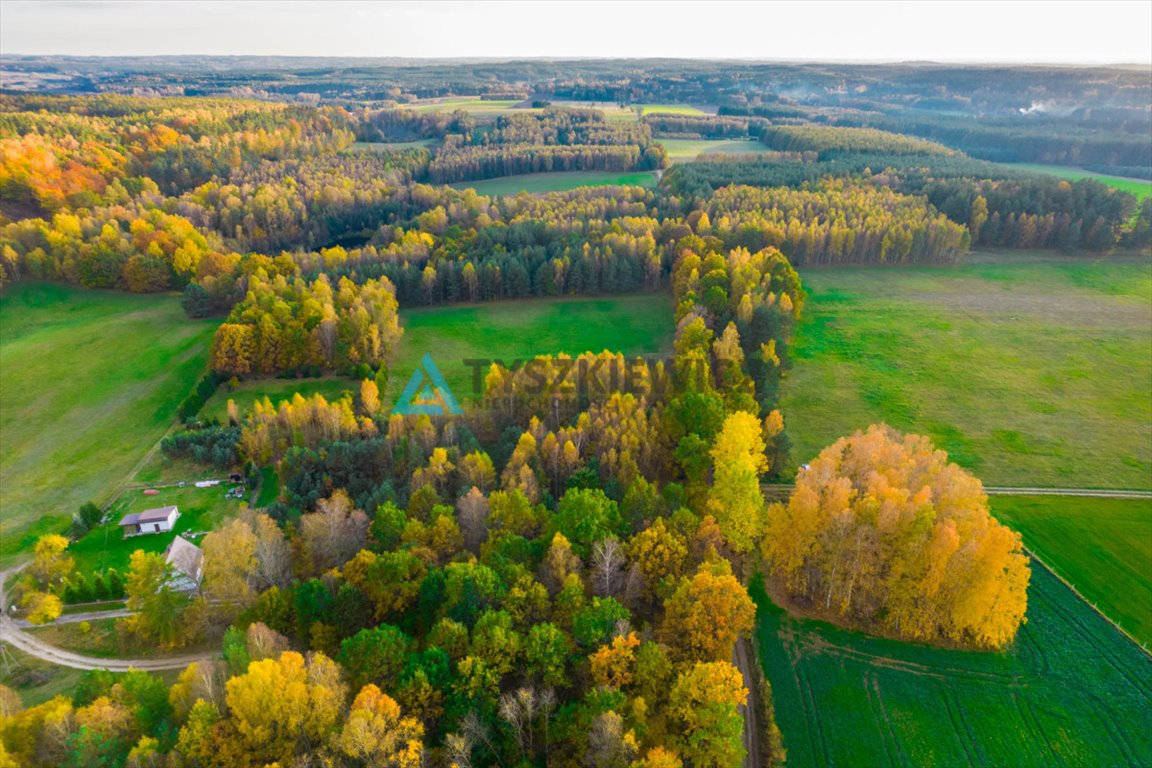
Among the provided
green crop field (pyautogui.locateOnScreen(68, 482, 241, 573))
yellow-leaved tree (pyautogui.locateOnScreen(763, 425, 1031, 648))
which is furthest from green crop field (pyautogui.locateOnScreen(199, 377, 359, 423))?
yellow-leaved tree (pyautogui.locateOnScreen(763, 425, 1031, 648))

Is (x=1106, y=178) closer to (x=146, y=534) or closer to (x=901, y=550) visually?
(x=901, y=550)

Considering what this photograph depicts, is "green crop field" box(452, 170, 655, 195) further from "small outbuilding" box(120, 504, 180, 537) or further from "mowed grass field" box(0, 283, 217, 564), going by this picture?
"small outbuilding" box(120, 504, 180, 537)

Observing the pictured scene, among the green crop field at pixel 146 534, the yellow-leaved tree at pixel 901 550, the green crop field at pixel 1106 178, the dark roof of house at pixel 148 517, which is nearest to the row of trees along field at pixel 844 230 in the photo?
the green crop field at pixel 1106 178

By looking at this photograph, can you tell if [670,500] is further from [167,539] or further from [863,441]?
[167,539]

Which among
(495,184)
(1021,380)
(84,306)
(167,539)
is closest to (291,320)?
(167,539)

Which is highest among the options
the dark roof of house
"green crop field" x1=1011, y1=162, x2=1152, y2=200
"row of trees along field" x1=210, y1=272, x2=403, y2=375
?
"green crop field" x1=1011, y1=162, x2=1152, y2=200

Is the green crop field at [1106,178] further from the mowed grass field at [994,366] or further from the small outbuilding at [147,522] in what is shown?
the small outbuilding at [147,522]

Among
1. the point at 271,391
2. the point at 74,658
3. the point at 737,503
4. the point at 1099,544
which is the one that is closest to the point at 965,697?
the point at 737,503
